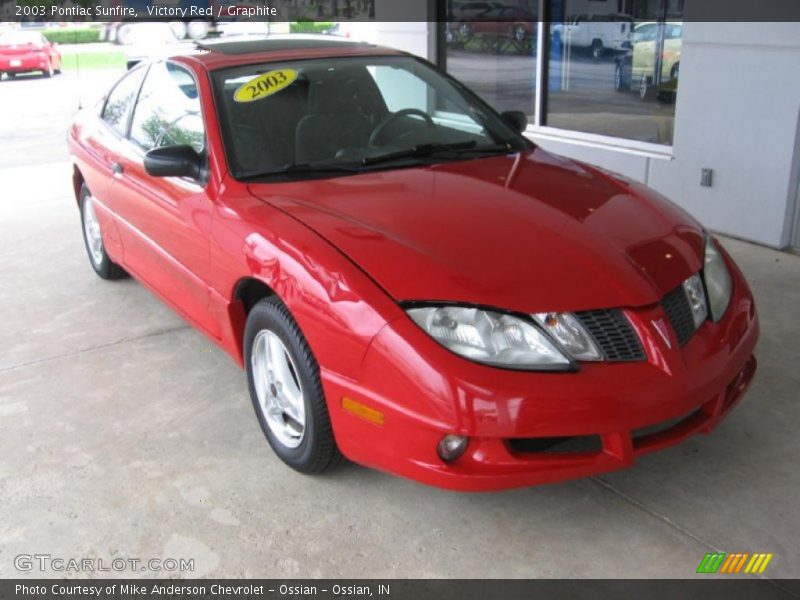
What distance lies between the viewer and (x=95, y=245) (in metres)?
Answer: 5.45

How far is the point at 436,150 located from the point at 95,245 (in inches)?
112

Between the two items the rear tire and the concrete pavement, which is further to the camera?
the rear tire

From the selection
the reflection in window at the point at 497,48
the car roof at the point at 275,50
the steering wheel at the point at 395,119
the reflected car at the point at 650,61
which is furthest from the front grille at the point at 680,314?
the reflection in window at the point at 497,48

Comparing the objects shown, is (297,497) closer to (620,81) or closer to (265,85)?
(265,85)

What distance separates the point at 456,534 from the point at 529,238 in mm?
1026

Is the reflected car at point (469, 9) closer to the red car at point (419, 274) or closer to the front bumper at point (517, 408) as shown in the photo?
the red car at point (419, 274)

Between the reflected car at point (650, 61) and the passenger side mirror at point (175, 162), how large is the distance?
Result: 389cm

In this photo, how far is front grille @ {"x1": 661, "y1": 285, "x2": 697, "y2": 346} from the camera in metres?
2.67

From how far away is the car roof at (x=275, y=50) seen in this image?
3818 millimetres

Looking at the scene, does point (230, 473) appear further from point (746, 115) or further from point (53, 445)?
point (746, 115)

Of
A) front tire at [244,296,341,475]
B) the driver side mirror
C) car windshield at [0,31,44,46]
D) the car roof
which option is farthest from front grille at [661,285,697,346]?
car windshield at [0,31,44,46]

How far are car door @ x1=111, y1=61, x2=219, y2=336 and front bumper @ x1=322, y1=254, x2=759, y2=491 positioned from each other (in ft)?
3.78

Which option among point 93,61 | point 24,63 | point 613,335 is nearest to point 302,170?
point 613,335

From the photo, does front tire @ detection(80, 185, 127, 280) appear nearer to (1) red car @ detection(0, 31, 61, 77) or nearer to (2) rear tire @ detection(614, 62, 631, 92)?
(2) rear tire @ detection(614, 62, 631, 92)
